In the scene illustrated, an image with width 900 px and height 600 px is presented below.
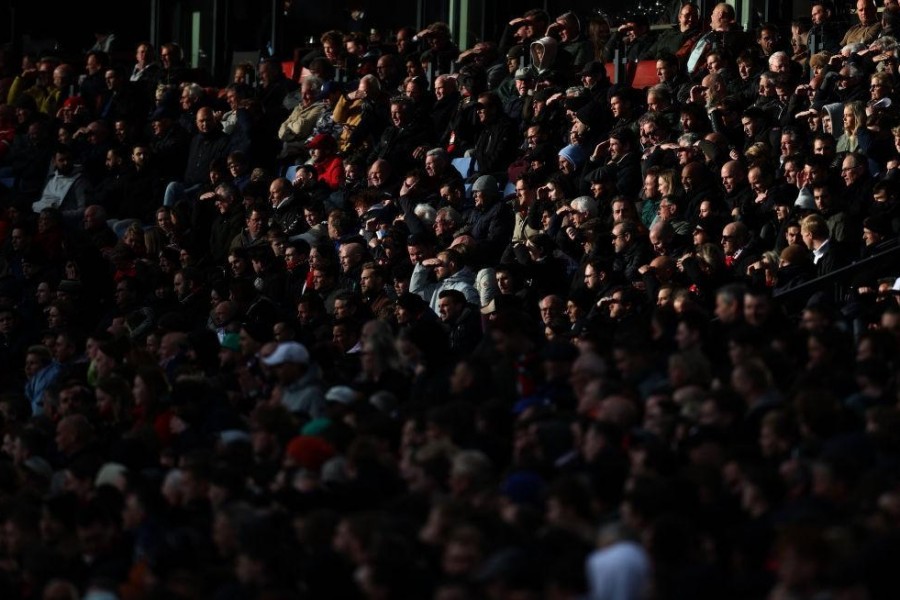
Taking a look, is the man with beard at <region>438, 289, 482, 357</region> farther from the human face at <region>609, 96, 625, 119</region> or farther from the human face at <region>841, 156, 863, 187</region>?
the human face at <region>609, 96, 625, 119</region>

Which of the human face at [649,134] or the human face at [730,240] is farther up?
the human face at [649,134]

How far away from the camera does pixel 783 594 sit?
7223 mm

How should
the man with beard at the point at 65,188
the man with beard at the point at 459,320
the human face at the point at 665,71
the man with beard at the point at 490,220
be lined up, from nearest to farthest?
the man with beard at the point at 459,320, the man with beard at the point at 490,220, the human face at the point at 665,71, the man with beard at the point at 65,188

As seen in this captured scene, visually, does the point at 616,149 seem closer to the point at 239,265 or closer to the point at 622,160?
the point at 622,160

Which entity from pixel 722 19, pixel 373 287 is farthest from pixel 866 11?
pixel 373 287

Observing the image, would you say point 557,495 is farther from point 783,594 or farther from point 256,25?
point 256,25

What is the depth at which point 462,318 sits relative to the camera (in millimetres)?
13609

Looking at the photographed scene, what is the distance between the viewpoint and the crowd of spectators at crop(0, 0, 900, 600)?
27.6 ft

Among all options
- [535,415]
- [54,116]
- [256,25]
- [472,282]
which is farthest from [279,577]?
[256,25]

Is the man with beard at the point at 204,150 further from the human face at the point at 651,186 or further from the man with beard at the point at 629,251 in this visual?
the man with beard at the point at 629,251

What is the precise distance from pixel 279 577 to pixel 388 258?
711cm

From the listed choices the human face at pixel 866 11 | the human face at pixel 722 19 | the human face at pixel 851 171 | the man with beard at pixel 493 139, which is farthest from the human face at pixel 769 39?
the human face at pixel 851 171

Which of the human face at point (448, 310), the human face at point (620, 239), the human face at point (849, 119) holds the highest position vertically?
the human face at point (849, 119)

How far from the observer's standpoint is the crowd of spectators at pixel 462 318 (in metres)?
8.40
